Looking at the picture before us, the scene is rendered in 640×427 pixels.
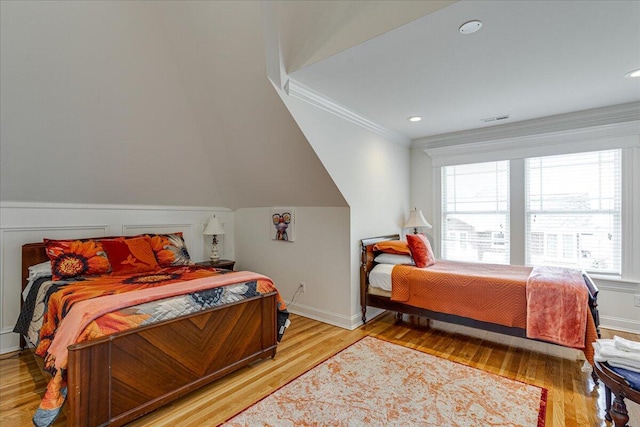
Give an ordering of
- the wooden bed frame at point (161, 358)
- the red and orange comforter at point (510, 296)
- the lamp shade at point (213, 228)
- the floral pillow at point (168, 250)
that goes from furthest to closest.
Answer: the lamp shade at point (213, 228) < the floral pillow at point (168, 250) < the red and orange comforter at point (510, 296) < the wooden bed frame at point (161, 358)

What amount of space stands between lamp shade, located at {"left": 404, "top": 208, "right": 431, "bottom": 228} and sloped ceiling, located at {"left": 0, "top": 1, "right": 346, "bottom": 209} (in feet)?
4.60

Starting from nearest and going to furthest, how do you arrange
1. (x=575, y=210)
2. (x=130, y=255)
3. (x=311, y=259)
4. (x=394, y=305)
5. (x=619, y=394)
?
1. (x=619, y=394)
2. (x=130, y=255)
3. (x=394, y=305)
4. (x=575, y=210)
5. (x=311, y=259)

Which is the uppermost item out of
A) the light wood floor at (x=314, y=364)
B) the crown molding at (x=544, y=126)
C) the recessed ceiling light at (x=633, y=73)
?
the recessed ceiling light at (x=633, y=73)

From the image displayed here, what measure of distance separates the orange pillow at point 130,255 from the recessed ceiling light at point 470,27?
322cm

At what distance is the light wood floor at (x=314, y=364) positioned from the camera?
191 cm

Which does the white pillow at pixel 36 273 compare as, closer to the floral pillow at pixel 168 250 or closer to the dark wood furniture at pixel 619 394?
the floral pillow at pixel 168 250

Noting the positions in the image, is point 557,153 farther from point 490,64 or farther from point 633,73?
point 490,64

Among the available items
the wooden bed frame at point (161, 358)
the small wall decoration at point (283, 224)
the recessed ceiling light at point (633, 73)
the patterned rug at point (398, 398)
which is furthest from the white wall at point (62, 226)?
the recessed ceiling light at point (633, 73)

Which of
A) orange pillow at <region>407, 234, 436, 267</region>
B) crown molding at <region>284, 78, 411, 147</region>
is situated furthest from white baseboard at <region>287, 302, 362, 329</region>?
crown molding at <region>284, 78, 411, 147</region>

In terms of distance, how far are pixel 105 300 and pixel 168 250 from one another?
1513mm

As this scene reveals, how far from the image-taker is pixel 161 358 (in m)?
1.94

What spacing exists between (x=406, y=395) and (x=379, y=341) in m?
0.89

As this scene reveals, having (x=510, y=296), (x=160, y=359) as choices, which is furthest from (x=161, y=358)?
(x=510, y=296)

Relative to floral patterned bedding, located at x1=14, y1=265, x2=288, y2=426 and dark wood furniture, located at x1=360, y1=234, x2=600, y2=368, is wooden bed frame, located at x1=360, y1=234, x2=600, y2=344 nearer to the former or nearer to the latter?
dark wood furniture, located at x1=360, y1=234, x2=600, y2=368
